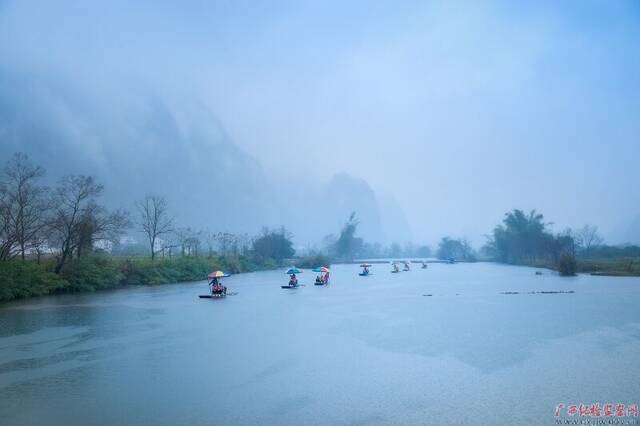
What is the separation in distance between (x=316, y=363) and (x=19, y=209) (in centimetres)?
2420

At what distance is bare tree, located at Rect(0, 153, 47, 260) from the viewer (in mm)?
27484

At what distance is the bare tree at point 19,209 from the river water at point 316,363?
6981 mm

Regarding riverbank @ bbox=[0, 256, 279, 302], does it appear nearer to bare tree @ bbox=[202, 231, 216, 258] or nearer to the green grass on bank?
the green grass on bank

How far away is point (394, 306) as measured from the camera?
22.9 m

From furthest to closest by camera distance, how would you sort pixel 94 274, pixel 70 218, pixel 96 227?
pixel 96 227, pixel 70 218, pixel 94 274

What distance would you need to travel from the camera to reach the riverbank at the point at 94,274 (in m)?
25.7

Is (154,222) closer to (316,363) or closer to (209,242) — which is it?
(209,242)

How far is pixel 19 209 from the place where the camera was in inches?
1115

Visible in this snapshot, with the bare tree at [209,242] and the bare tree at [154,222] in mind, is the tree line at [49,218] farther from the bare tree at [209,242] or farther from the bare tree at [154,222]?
the bare tree at [209,242]

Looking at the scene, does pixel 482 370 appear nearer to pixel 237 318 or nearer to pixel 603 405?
pixel 603 405

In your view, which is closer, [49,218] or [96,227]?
[49,218]

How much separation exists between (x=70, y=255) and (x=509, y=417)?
3051cm

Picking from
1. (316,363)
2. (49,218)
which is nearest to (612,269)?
(316,363)

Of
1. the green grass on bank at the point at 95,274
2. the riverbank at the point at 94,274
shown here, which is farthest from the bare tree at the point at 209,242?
the riverbank at the point at 94,274
